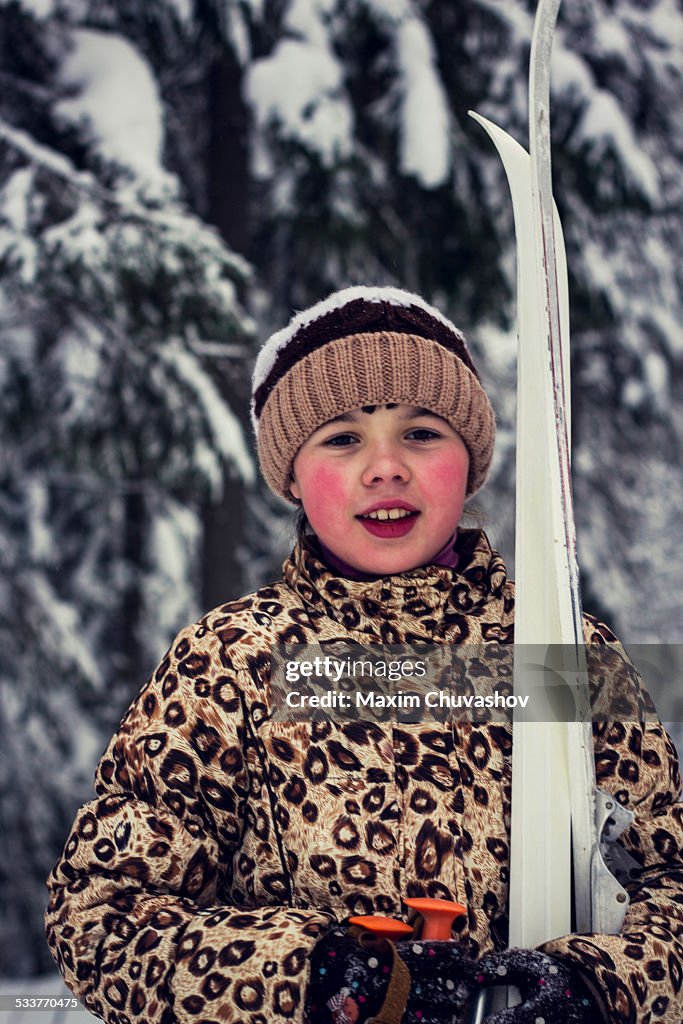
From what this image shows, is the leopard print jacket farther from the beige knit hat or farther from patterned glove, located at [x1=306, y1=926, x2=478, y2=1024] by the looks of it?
the beige knit hat

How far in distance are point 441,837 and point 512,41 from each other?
12.7ft

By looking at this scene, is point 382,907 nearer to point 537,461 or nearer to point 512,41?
point 537,461

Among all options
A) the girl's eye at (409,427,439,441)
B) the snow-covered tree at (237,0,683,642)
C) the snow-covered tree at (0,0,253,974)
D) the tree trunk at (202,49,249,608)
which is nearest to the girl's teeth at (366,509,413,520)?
the girl's eye at (409,427,439,441)

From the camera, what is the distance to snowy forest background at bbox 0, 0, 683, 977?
4.07 metres

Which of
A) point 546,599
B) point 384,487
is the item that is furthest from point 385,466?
point 546,599

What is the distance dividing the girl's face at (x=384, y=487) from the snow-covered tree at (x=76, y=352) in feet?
8.56

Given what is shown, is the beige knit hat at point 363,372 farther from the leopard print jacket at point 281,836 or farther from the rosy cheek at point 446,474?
the leopard print jacket at point 281,836

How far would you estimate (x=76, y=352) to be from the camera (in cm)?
437

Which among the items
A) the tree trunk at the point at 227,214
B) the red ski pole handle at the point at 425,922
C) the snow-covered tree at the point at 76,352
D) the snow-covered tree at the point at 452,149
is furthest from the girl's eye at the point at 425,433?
the tree trunk at the point at 227,214

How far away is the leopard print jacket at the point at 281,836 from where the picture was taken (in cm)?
129

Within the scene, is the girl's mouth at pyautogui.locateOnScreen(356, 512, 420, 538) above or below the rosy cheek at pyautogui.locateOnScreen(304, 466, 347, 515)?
below

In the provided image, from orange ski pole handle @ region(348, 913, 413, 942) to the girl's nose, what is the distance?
1.81ft

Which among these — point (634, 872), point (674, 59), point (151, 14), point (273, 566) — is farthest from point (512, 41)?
point (634, 872)

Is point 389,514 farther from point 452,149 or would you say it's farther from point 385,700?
point 452,149
